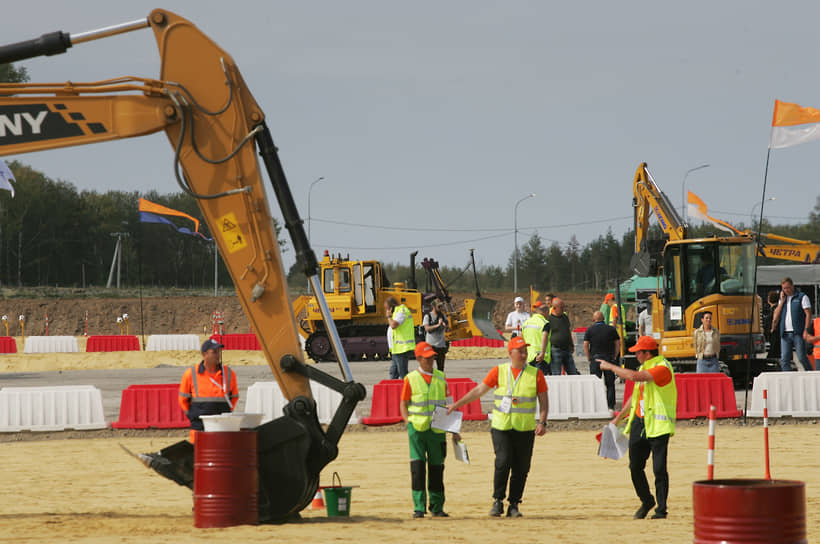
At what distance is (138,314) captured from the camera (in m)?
77.9

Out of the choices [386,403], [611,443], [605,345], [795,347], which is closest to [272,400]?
[386,403]

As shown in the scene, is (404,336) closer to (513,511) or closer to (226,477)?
(513,511)

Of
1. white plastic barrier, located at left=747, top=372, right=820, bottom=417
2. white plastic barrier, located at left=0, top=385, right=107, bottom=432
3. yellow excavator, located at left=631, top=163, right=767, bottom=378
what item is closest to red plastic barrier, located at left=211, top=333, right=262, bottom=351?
yellow excavator, located at left=631, top=163, right=767, bottom=378

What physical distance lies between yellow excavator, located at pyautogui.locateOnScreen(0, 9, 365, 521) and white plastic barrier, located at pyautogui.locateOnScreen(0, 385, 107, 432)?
915 cm

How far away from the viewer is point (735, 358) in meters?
22.8

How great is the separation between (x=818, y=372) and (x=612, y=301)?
1033 centimetres

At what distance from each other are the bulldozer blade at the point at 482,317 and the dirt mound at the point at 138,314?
3416 centimetres

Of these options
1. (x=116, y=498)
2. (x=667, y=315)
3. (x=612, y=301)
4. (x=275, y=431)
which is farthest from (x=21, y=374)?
(x=275, y=431)

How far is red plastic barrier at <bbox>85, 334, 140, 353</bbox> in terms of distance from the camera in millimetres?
43812

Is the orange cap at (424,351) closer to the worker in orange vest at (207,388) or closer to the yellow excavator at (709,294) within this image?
the worker in orange vest at (207,388)

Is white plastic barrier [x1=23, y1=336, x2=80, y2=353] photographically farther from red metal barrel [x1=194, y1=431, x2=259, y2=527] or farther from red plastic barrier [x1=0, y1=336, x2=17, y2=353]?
red metal barrel [x1=194, y1=431, x2=259, y2=527]

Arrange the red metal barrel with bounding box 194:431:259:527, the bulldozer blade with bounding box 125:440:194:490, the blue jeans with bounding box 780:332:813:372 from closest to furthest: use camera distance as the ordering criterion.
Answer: the red metal barrel with bounding box 194:431:259:527
the bulldozer blade with bounding box 125:440:194:490
the blue jeans with bounding box 780:332:813:372

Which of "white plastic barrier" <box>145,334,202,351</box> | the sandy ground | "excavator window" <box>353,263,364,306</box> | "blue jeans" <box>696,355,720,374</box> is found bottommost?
the sandy ground

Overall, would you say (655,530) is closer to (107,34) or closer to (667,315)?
(107,34)
